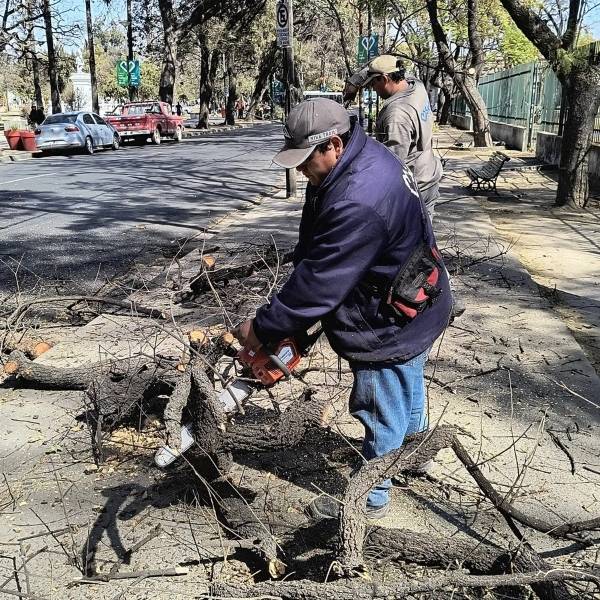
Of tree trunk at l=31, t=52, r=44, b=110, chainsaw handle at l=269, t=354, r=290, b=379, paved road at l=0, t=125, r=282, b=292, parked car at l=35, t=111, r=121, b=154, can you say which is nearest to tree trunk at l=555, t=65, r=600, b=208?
paved road at l=0, t=125, r=282, b=292

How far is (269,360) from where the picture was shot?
272 cm

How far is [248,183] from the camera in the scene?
15578 mm

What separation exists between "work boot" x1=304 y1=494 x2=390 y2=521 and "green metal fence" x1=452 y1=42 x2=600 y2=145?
12648 millimetres

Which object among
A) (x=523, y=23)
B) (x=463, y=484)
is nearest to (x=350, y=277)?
(x=463, y=484)

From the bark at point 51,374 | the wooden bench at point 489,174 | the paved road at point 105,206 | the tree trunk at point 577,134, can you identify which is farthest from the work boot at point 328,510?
the wooden bench at point 489,174

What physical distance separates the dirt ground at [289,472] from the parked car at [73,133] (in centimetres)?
1980

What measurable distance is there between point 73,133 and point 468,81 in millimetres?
13354

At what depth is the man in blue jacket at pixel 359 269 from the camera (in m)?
2.48

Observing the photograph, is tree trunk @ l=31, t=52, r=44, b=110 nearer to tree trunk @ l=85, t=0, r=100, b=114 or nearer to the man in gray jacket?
tree trunk @ l=85, t=0, r=100, b=114

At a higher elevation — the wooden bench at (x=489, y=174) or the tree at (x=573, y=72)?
the tree at (x=573, y=72)

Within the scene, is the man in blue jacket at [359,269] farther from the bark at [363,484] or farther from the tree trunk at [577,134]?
the tree trunk at [577,134]

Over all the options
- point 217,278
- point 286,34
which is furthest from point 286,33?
point 217,278

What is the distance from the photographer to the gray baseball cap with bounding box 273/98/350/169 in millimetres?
2516

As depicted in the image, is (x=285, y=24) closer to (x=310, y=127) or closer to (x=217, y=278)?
(x=217, y=278)
